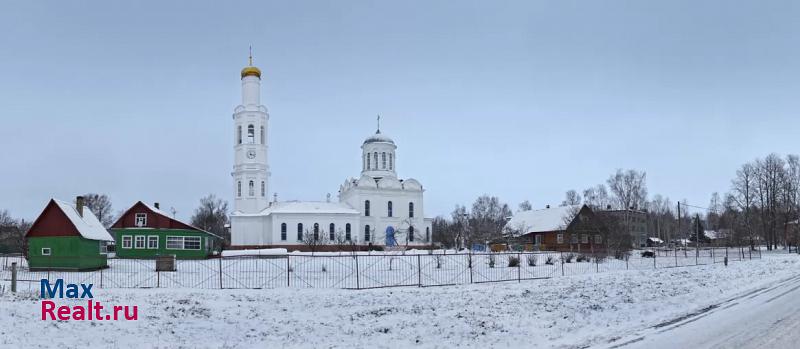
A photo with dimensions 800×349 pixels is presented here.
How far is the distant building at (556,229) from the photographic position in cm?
5991

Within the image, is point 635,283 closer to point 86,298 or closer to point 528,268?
point 528,268

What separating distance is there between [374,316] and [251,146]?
50037mm

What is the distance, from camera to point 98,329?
47.3 feet

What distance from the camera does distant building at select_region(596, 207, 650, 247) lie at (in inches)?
2328

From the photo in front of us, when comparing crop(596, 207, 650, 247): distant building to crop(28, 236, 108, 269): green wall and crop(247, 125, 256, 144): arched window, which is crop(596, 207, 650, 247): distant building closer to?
crop(247, 125, 256, 144): arched window

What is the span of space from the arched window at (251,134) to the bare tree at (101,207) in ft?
122

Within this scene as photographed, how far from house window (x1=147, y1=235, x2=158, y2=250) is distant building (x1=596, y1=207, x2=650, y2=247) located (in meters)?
36.0

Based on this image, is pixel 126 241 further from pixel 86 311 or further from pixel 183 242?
pixel 86 311

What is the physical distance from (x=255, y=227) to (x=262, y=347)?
168 feet

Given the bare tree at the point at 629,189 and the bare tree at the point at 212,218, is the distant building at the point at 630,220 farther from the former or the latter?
the bare tree at the point at 212,218

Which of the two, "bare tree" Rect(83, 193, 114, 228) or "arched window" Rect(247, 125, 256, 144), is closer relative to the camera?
"arched window" Rect(247, 125, 256, 144)

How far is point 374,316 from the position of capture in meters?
17.2

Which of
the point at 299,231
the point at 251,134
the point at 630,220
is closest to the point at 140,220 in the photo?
the point at 299,231

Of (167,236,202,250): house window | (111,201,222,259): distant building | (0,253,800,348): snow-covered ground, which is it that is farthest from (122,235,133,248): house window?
(0,253,800,348): snow-covered ground
